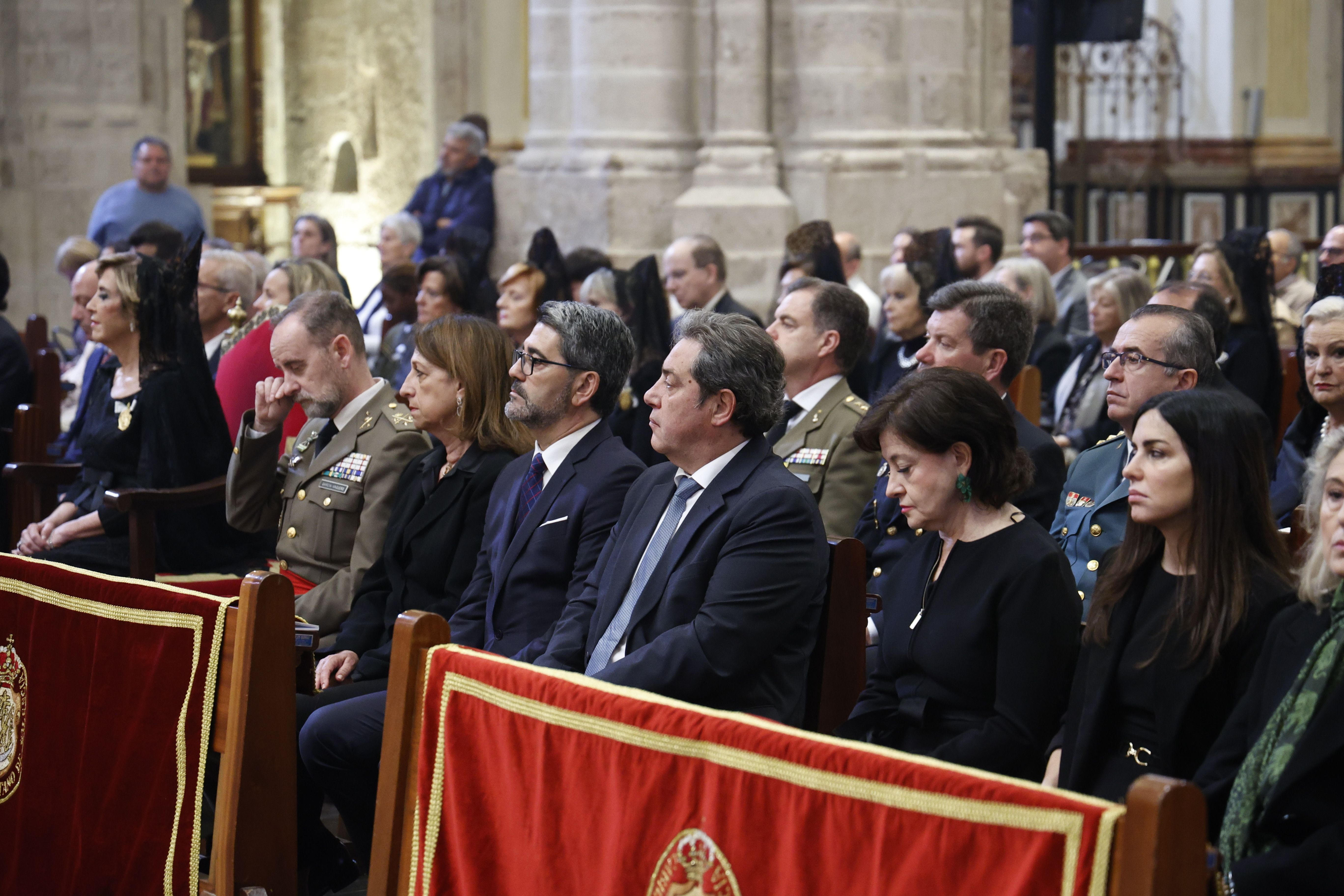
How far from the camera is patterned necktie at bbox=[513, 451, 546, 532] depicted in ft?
12.7

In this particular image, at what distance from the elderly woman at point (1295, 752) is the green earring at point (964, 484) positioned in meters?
0.67

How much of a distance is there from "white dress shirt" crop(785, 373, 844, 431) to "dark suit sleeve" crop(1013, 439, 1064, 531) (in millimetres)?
768

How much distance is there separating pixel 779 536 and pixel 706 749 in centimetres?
89

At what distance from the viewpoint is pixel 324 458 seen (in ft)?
14.6

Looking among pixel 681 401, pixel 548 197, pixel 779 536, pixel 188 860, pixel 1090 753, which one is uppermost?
pixel 548 197

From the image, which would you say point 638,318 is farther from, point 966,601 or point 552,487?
point 966,601

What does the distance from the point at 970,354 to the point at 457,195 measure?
578 centimetres

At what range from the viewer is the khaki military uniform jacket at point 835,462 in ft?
14.8

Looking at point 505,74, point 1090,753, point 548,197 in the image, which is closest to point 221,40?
point 505,74

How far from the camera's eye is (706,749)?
2.41m

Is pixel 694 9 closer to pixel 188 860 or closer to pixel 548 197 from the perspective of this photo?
pixel 548 197

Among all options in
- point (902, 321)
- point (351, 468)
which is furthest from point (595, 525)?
point (902, 321)

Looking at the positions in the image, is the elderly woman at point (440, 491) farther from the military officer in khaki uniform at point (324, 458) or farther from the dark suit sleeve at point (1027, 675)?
the dark suit sleeve at point (1027, 675)

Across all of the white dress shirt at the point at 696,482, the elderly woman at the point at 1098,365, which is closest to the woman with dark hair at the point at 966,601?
the white dress shirt at the point at 696,482
